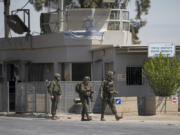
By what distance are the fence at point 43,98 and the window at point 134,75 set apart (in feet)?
6.11

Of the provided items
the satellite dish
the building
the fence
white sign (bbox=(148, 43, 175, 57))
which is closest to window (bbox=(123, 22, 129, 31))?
the building

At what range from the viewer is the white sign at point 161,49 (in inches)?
790

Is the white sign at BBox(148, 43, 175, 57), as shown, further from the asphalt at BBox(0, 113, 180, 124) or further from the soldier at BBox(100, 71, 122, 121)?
the soldier at BBox(100, 71, 122, 121)

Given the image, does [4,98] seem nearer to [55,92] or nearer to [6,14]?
[55,92]

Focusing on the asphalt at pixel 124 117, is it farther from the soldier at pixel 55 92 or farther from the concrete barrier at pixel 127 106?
the soldier at pixel 55 92

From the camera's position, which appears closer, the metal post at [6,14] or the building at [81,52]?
the building at [81,52]

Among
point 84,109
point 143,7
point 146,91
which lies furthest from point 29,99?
point 143,7

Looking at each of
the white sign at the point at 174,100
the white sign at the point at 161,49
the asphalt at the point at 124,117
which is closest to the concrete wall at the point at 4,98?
the asphalt at the point at 124,117

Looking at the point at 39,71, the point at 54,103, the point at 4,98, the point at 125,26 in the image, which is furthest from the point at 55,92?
the point at 39,71

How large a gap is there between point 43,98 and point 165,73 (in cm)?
529

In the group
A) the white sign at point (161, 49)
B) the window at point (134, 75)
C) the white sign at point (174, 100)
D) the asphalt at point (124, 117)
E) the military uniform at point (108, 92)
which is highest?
the white sign at point (161, 49)

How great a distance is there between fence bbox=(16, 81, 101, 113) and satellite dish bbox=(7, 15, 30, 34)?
9.24 m

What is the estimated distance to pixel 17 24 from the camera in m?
29.7

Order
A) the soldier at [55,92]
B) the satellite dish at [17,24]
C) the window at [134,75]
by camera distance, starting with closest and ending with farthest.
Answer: the soldier at [55,92] < the window at [134,75] < the satellite dish at [17,24]
